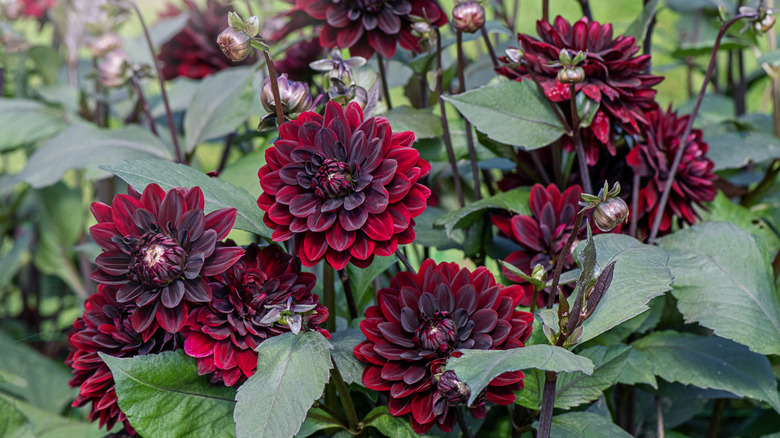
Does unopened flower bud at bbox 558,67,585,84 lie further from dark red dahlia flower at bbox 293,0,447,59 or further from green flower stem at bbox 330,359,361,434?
green flower stem at bbox 330,359,361,434

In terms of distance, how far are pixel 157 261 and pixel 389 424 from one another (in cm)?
19

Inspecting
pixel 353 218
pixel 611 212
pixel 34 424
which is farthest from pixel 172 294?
pixel 34 424

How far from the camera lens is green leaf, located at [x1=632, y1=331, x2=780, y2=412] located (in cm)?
54

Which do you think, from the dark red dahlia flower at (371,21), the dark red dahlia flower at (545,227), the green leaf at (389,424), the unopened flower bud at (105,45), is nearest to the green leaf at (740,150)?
the dark red dahlia flower at (545,227)

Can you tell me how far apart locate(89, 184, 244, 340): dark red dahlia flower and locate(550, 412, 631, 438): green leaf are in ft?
0.83

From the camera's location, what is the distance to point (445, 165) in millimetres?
734

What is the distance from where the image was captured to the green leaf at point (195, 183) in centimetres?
43

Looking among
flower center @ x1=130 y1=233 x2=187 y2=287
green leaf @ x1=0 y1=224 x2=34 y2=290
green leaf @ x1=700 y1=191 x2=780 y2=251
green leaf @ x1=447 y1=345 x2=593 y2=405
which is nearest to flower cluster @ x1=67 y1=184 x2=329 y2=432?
flower center @ x1=130 y1=233 x2=187 y2=287

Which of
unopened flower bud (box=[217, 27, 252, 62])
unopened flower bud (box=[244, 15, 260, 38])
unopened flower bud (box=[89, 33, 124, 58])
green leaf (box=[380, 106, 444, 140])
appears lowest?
unopened flower bud (box=[89, 33, 124, 58])

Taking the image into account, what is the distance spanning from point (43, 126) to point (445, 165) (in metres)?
0.58

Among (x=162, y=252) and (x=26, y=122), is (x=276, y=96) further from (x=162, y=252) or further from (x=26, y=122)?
(x=26, y=122)

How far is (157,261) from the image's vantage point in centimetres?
40

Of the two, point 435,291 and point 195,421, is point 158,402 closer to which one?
point 195,421

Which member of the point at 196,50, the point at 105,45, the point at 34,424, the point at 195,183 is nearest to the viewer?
the point at 195,183
